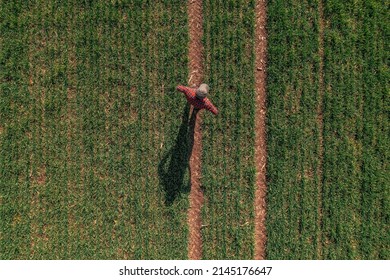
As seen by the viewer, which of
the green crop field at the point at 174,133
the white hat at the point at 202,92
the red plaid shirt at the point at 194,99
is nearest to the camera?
the white hat at the point at 202,92

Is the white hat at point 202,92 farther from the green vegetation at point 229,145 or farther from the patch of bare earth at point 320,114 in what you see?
the patch of bare earth at point 320,114

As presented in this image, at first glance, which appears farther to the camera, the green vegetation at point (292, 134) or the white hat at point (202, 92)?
the green vegetation at point (292, 134)

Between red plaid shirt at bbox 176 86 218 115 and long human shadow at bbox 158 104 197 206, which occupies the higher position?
red plaid shirt at bbox 176 86 218 115

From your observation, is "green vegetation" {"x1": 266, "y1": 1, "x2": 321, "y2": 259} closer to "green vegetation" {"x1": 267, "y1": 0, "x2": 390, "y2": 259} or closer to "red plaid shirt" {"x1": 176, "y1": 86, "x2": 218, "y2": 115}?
"green vegetation" {"x1": 267, "y1": 0, "x2": 390, "y2": 259}

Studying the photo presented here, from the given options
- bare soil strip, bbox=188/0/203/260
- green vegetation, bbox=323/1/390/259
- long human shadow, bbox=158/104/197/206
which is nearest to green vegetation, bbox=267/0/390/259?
green vegetation, bbox=323/1/390/259

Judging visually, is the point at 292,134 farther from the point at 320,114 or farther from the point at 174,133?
the point at 174,133

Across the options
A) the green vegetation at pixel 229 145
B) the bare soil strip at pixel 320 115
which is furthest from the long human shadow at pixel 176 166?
the bare soil strip at pixel 320 115
